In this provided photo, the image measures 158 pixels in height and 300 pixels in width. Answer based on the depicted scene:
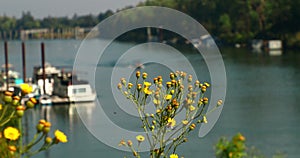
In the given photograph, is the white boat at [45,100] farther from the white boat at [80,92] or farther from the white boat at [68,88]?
the white boat at [80,92]

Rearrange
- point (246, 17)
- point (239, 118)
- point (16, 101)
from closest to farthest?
point (16, 101)
point (239, 118)
point (246, 17)

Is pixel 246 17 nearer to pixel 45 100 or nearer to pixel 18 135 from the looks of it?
pixel 45 100

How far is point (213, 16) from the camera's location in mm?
55125

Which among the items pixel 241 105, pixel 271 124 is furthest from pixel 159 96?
pixel 241 105

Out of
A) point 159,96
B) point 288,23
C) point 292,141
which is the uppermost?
point 288,23

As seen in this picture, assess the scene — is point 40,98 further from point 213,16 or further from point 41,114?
point 213,16

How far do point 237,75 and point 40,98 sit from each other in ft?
29.0

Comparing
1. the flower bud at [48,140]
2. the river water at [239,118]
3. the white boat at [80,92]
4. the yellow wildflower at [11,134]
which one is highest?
the yellow wildflower at [11,134]

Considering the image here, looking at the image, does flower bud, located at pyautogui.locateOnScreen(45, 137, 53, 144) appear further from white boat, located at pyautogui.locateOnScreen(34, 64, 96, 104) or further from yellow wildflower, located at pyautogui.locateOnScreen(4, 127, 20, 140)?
white boat, located at pyautogui.locateOnScreen(34, 64, 96, 104)

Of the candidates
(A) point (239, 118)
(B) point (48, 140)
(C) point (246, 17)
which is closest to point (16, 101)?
(B) point (48, 140)

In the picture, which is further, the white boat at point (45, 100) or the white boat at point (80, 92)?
the white boat at point (80, 92)

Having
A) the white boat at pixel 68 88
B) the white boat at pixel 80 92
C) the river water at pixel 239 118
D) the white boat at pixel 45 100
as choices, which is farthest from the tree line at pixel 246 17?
the white boat at pixel 45 100

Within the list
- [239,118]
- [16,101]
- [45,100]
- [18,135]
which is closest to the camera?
[18,135]

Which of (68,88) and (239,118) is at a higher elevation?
(68,88)
